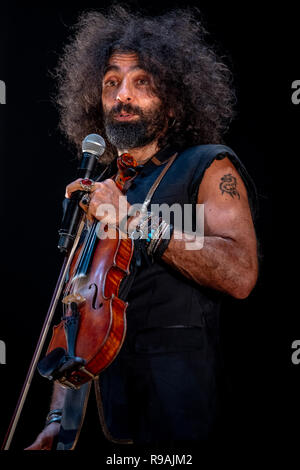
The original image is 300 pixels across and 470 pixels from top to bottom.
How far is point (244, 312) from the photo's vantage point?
2912mm

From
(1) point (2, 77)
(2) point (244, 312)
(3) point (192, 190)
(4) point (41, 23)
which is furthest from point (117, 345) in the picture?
(4) point (41, 23)

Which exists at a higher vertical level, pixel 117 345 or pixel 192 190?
pixel 192 190

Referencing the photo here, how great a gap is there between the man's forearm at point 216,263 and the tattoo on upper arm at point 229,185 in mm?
245

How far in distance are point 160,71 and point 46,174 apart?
131 cm

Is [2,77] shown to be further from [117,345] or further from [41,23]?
[117,345]

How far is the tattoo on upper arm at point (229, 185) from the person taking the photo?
200 cm

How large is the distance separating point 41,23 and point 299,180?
7.51ft

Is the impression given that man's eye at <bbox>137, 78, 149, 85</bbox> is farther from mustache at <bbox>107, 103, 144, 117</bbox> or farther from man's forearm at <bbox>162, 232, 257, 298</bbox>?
man's forearm at <bbox>162, 232, 257, 298</bbox>

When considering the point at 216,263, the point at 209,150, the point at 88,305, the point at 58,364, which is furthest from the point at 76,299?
the point at 209,150

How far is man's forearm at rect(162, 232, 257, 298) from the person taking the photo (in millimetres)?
1771

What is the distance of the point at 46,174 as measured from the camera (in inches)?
139

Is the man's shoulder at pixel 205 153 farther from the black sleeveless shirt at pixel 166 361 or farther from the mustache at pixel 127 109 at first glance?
the mustache at pixel 127 109

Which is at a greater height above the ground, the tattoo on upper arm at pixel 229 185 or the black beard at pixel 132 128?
the black beard at pixel 132 128

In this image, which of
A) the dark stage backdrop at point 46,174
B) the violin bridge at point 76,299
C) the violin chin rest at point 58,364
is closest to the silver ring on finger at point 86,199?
the violin bridge at point 76,299
